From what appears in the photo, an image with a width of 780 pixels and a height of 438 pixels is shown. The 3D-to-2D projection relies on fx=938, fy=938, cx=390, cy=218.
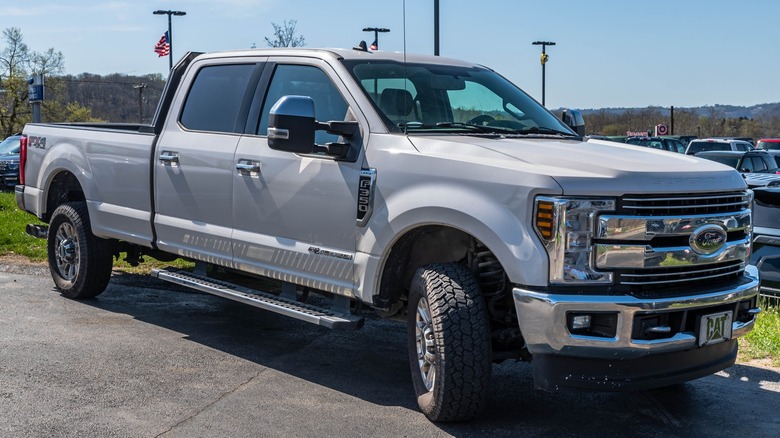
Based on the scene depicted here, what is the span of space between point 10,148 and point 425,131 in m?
22.6

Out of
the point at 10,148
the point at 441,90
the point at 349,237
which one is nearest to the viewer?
the point at 349,237

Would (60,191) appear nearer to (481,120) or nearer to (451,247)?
(481,120)

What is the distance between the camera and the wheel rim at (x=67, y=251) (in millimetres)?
8125

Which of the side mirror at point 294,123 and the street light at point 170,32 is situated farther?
the street light at point 170,32

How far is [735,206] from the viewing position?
4934 millimetres

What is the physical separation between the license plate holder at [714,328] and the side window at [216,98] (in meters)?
3.39

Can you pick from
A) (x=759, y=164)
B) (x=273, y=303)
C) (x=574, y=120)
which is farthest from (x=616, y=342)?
(x=759, y=164)

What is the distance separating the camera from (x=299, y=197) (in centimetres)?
579

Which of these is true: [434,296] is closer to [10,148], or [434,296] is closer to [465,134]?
[465,134]

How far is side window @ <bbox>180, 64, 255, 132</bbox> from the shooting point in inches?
260

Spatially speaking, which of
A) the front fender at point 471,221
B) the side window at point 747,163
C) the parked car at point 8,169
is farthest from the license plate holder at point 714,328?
the parked car at point 8,169

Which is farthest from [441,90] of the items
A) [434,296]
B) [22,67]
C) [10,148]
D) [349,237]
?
[22,67]

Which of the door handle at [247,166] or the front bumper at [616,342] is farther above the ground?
the door handle at [247,166]

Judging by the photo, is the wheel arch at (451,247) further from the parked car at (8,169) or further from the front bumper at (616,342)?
the parked car at (8,169)
